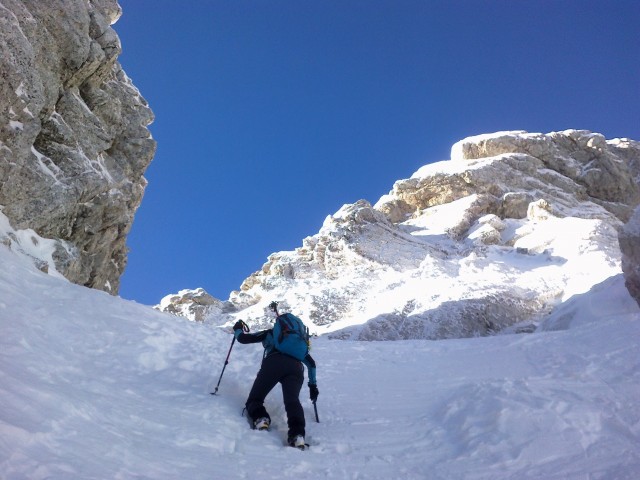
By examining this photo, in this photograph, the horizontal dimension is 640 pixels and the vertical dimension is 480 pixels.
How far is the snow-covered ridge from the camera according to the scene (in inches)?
1296

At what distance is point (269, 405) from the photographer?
29.7 ft

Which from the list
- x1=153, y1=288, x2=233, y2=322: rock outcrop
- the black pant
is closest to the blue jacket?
the black pant

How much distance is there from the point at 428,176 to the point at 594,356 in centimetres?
6129

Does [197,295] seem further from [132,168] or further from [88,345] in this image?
[88,345]

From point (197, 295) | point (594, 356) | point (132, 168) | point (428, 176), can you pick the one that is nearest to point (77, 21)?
point (132, 168)

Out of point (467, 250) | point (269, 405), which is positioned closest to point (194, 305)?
point (467, 250)

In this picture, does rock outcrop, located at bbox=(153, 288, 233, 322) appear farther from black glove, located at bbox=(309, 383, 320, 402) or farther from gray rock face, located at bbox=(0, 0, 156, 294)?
black glove, located at bbox=(309, 383, 320, 402)

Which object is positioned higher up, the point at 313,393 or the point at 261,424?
the point at 313,393

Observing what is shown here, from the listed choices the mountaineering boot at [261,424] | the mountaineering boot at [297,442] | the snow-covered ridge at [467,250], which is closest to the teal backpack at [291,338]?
the mountaineering boot at [261,424]

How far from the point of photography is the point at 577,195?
6788 centimetres

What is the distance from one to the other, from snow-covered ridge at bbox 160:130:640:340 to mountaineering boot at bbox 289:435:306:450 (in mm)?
17306

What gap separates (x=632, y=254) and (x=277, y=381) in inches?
528

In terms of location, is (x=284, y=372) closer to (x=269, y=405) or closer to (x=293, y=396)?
(x=293, y=396)

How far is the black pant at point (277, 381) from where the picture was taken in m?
7.84
